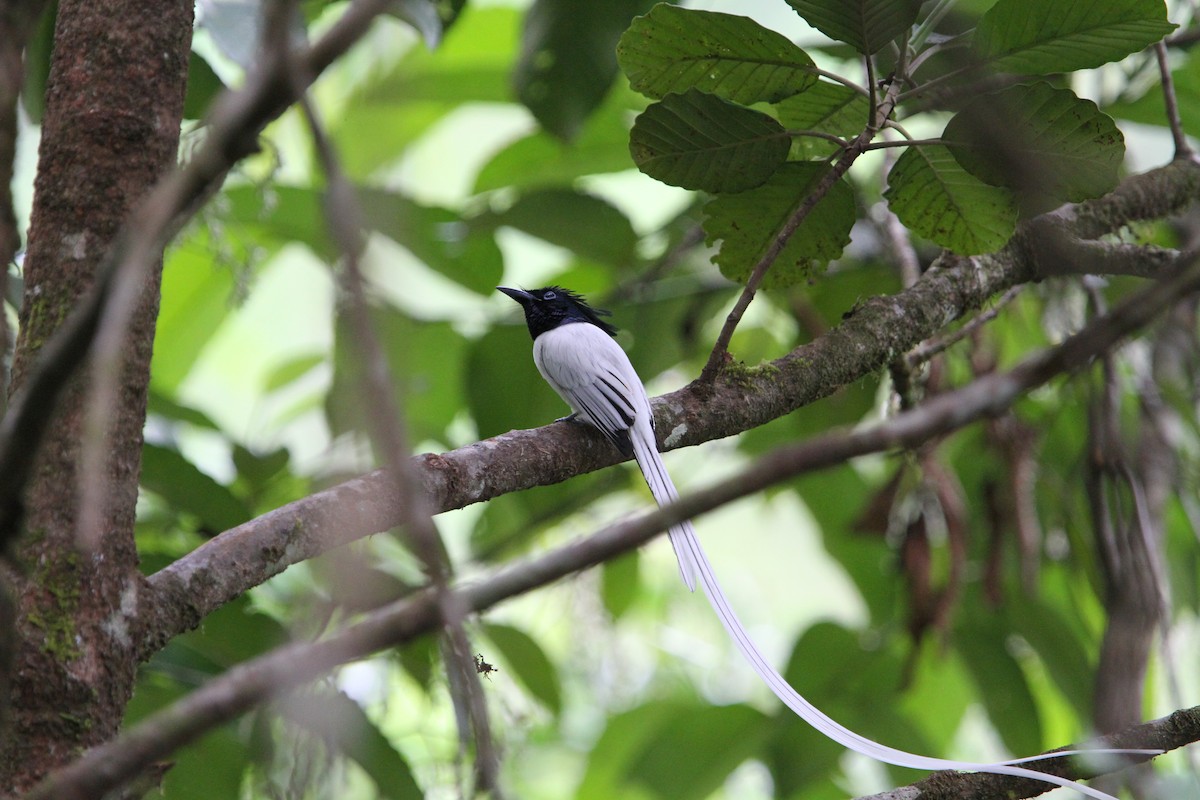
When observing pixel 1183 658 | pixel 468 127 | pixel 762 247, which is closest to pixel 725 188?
pixel 762 247

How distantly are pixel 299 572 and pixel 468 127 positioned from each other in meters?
3.45

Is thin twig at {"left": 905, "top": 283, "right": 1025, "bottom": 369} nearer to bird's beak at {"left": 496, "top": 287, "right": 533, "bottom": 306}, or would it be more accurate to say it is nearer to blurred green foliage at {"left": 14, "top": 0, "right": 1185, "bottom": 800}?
blurred green foliage at {"left": 14, "top": 0, "right": 1185, "bottom": 800}

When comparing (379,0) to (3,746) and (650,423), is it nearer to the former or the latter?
(3,746)

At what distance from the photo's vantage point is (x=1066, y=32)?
144 centimetres

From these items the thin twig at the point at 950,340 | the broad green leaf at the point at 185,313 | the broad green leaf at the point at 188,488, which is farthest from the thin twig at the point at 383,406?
the broad green leaf at the point at 185,313

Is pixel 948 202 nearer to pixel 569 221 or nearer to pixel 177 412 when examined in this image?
pixel 569 221

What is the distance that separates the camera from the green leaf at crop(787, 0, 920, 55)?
1.39 m

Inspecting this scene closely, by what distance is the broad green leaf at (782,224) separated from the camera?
163 centimetres

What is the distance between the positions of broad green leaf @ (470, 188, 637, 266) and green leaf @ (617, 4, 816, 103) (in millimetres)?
1149

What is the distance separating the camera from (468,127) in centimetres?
555

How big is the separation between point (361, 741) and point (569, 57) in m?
1.68

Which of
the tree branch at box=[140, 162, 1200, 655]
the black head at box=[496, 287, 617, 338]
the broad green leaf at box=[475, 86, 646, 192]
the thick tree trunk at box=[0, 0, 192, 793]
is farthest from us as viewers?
the broad green leaf at box=[475, 86, 646, 192]

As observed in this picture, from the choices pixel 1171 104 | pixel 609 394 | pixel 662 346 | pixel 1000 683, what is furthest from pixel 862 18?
pixel 1000 683

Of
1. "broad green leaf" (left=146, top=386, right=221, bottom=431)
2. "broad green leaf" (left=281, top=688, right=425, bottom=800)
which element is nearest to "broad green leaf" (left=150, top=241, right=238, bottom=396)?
"broad green leaf" (left=146, top=386, right=221, bottom=431)
